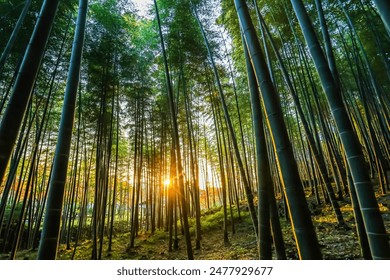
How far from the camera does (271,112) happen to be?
109cm

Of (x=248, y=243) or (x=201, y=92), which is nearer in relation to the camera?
(x=248, y=243)

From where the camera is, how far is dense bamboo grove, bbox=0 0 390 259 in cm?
119

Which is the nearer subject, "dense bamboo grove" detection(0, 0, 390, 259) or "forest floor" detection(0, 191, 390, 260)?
"dense bamboo grove" detection(0, 0, 390, 259)

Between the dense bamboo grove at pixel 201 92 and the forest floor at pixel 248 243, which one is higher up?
the dense bamboo grove at pixel 201 92

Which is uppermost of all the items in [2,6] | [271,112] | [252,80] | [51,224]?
[2,6]

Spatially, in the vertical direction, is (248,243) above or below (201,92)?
below

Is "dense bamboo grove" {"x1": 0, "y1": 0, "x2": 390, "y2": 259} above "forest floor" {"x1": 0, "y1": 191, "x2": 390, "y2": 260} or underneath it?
above

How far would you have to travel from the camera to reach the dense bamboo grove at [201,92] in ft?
3.89

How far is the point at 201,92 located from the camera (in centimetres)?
732

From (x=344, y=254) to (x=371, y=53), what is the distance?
24.1 ft
